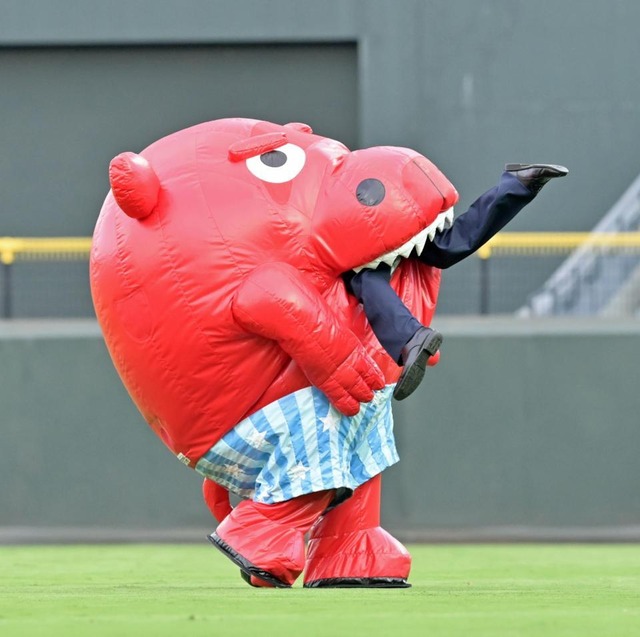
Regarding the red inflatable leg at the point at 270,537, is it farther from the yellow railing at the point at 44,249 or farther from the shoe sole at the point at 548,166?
the yellow railing at the point at 44,249

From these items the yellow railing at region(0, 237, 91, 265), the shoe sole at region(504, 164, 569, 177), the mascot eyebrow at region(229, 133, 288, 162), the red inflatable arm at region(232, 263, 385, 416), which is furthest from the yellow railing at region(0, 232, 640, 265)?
the red inflatable arm at region(232, 263, 385, 416)

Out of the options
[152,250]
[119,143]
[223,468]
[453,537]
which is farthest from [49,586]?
[119,143]

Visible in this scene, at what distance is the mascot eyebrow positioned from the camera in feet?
21.9

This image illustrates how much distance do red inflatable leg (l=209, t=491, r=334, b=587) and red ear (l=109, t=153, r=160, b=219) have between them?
1322 mm

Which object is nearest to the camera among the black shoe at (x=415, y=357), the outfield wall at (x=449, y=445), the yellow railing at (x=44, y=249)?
the black shoe at (x=415, y=357)

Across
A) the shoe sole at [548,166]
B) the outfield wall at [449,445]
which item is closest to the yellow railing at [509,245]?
the outfield wall at [449,445]

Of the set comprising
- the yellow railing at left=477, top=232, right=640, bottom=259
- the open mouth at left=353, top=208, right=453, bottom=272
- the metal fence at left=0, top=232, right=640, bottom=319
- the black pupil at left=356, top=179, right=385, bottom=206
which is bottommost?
the metal fence at left=0, top=232, right=640, bottom=319

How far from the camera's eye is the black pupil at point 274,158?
6.66 metres

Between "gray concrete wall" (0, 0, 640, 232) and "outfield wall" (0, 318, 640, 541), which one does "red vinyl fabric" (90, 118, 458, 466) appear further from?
"gray concrete wall" (0, 0, 640, 232)

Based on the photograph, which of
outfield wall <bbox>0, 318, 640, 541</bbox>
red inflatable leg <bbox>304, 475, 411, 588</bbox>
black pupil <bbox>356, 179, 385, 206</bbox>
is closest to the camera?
black pupil <bbox>356, 179, 385, 206</bbox>

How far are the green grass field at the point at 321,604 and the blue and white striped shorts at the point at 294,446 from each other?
0.46 m

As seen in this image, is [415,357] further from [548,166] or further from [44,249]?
[44,249]

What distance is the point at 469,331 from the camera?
12.3 metres

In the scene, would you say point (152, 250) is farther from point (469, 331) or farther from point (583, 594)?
point (469, 331)
